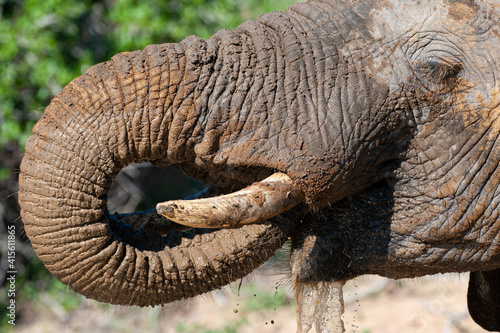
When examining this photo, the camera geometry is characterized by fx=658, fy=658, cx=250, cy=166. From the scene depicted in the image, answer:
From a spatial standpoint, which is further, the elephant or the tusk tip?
the elephant

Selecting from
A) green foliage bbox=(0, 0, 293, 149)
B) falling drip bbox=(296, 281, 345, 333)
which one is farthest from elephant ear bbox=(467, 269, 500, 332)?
green foliage bbox=(0, 0, 293, 149)

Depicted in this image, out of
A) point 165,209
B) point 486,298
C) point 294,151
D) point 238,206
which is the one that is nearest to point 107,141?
point 165,209

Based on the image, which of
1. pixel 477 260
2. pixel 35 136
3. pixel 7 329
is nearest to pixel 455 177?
pixel 477 260

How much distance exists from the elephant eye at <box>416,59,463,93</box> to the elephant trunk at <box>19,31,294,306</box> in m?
0.71

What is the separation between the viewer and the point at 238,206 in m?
2.22

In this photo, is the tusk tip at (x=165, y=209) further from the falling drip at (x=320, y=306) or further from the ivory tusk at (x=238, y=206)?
the falling drip at (x=320, y=306)

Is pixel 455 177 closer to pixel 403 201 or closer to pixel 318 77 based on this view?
pixel 403 201

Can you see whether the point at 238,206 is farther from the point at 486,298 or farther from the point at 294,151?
the point at 486,298

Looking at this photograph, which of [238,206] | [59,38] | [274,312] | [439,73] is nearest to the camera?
[238,206]

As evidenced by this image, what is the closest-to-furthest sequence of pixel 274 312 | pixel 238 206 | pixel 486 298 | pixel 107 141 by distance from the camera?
pixel 238 206 → pixel 107 141 → pixel 486 298 → pixel 274 312

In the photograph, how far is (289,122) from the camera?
2396 mm

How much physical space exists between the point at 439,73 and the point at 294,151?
0.64 m

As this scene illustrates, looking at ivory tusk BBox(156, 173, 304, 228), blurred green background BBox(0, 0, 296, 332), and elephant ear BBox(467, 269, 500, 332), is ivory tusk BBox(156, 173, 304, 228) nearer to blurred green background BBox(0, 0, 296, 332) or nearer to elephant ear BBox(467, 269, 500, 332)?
elephant ear BBox(467, 269, 500, 332)

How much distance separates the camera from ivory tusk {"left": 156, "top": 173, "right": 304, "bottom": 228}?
7.06 ft
